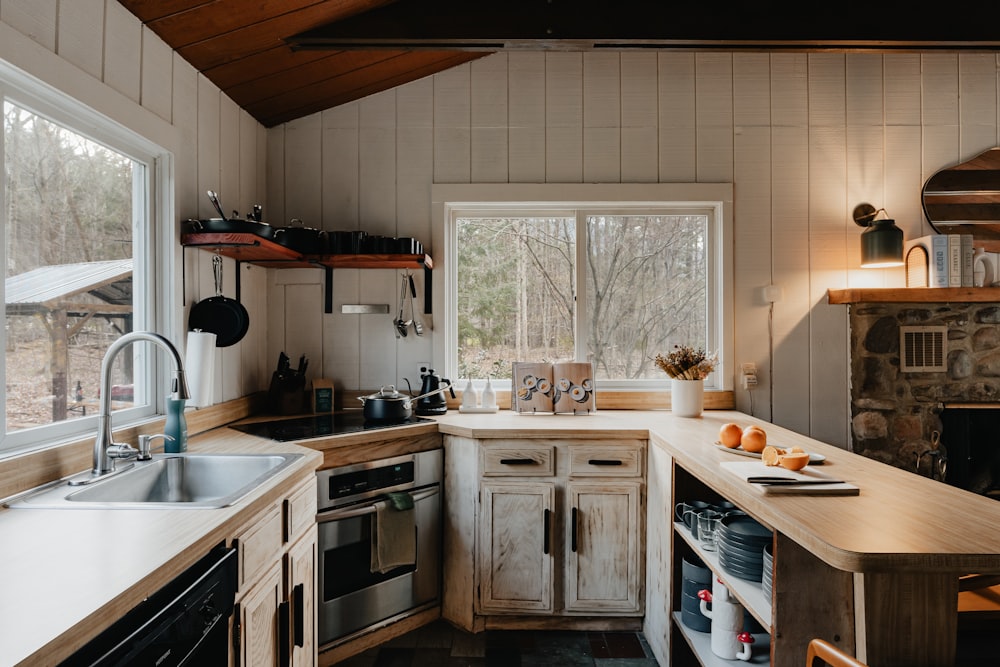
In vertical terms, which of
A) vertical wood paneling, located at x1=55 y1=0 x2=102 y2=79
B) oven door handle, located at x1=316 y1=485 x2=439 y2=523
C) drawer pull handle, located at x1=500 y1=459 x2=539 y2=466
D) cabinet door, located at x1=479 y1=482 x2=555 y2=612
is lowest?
cabinet door, located at x1=479 y1=482 x2=555 y2=612

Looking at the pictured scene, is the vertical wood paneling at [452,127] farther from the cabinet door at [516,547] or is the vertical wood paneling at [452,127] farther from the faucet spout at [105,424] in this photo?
the faucet spout at [105,424]

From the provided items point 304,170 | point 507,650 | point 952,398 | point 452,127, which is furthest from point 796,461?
point 304,170

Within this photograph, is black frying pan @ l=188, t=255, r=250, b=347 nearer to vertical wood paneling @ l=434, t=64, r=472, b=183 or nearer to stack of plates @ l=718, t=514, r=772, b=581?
vertical wood paneling @ l=434, t=64, r=472, b=183

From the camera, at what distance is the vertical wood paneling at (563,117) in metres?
3.11

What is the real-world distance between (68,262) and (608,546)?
2.21 metres

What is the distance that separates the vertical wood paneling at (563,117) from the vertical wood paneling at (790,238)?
1.02m

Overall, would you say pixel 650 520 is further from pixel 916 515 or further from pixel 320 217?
pixel 320 217

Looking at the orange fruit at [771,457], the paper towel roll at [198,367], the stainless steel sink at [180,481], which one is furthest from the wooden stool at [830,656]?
the paper towel roll at [198,367]

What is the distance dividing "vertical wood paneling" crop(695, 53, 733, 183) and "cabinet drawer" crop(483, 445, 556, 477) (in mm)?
1693

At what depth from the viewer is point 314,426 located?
253cm

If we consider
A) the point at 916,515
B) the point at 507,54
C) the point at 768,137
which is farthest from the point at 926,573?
the point at 507,54

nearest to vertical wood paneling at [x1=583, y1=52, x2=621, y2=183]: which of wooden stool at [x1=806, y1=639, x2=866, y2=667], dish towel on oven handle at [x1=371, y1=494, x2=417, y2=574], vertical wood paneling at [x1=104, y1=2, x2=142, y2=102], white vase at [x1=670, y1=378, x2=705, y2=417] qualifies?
white vase at [x1=670, y1=378, x2=705, y2=417]

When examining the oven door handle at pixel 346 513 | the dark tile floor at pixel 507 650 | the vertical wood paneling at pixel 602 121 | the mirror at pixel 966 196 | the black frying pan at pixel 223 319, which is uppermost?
the vertical wood paneling at pixel 602 121

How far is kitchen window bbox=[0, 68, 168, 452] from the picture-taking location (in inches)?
62.4
